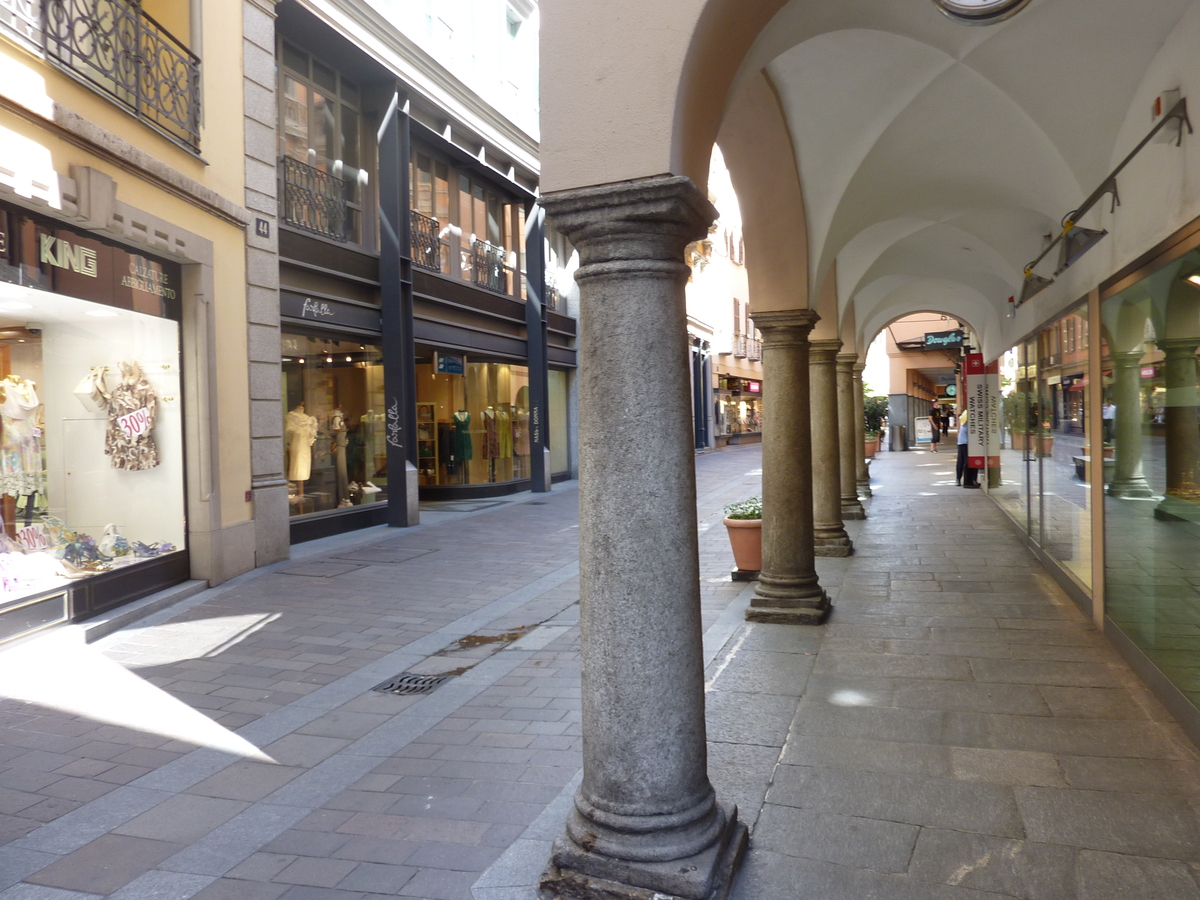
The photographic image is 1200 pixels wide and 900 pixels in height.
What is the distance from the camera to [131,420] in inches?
333

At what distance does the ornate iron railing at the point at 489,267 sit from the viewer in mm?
17828

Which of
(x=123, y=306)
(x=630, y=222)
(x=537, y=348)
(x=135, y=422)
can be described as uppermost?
(x=537, y=348)

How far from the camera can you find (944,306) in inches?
687

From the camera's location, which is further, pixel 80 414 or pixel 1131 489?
pixel 80 414

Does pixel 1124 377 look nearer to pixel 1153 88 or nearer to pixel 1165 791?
pixel 1153 88

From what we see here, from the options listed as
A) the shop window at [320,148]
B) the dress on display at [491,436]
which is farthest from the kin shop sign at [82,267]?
the dress on display at [491,436]

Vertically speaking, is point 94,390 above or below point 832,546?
above

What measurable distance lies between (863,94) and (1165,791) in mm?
4813

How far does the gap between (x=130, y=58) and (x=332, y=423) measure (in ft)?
20.7

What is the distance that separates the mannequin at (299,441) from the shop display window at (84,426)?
369 cm

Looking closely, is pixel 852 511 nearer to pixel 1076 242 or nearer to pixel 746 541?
pixel 746 541

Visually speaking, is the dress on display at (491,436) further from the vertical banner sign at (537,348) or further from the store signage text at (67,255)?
the store signage text at (67,255)

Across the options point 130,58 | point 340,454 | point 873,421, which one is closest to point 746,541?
point 130,58

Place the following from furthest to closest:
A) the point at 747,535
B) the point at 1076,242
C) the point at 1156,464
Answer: the point at 747,535
the point at 1076,242
the point at 1156,464
